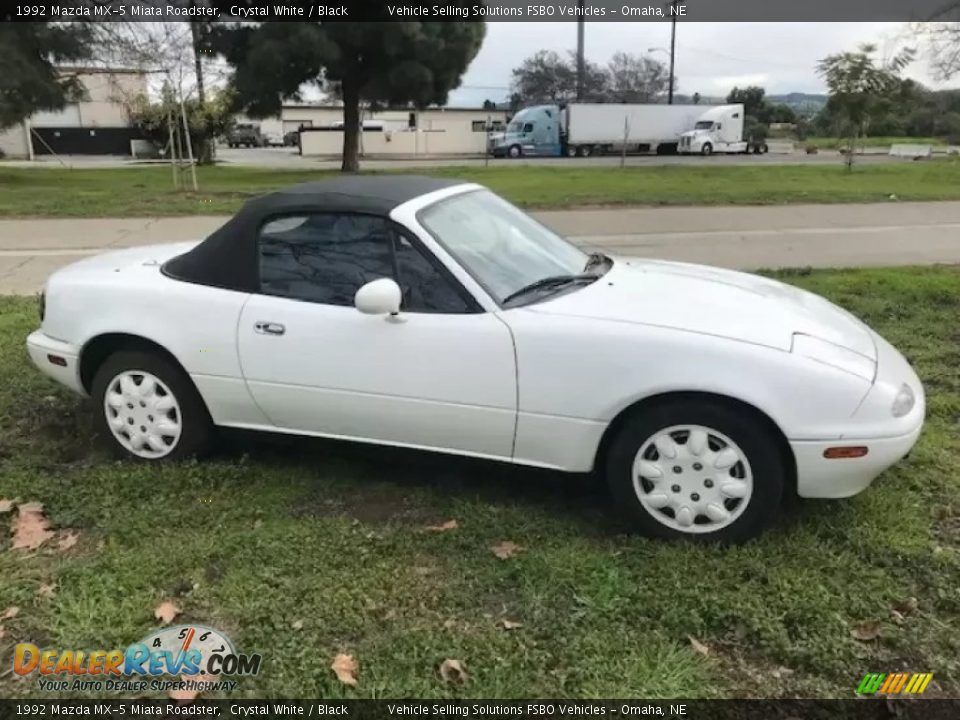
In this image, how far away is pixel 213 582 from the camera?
308cm

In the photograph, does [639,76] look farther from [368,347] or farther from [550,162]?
[368,347]

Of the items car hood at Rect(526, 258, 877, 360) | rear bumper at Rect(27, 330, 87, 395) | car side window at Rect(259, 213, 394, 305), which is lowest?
rear bumper at Rect(27, 330, 87, 395)

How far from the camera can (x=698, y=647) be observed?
8.89ft

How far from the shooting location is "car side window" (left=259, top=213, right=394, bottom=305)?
3.56 m

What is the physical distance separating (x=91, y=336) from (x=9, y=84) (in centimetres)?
2424

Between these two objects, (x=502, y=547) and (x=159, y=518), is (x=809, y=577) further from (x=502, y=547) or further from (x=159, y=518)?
(x=159, y=518)

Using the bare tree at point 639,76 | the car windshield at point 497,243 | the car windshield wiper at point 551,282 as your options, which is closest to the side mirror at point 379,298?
the car windshield at point 497,243

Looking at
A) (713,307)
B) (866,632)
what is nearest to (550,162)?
(713,307)

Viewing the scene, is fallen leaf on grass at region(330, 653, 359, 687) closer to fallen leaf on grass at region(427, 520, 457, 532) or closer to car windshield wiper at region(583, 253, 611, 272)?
fallen leaf on grass at region(427, 520, 457, 532)

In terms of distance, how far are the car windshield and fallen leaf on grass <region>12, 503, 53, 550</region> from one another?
2104 millimetres

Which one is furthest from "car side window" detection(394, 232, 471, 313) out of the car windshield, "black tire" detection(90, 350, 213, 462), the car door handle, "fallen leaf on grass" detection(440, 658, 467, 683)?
"fallen leaf on grass" detection(440, 658, 467, 683)

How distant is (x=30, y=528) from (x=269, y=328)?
1.33 meters

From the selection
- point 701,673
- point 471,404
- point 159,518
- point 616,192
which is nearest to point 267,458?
point 159,518

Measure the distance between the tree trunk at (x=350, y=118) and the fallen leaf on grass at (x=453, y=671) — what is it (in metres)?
28.9
